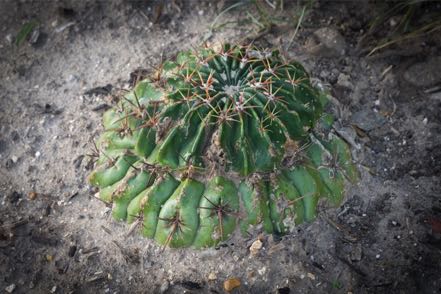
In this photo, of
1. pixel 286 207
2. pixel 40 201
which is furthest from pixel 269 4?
pixel 40 201

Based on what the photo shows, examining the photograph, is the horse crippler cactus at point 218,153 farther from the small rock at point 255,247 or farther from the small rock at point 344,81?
the small rock at point 344,81

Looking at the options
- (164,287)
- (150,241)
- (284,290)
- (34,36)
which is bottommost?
(284,290)

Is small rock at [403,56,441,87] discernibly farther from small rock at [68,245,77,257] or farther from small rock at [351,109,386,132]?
small rock at [68,245,77,257]

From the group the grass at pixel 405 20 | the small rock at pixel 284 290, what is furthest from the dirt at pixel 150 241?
the grass at pixel 405 20

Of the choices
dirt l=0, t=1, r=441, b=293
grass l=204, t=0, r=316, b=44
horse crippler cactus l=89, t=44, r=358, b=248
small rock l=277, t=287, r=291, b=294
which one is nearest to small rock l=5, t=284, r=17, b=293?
dirt l=0, t=1, r=441, b=293

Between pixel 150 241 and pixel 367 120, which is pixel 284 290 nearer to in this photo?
pixel 150 241

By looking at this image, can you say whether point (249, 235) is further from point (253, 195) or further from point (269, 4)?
point (269, 4)

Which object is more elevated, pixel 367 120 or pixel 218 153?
pixel 218 153

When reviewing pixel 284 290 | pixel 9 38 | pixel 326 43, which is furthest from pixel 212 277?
pixel 9 38
